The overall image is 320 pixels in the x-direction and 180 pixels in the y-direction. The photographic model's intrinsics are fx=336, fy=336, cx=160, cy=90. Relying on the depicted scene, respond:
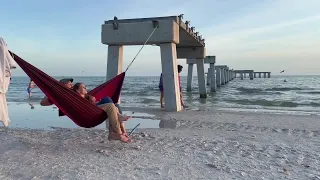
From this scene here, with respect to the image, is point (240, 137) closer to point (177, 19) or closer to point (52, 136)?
point (52, 136)

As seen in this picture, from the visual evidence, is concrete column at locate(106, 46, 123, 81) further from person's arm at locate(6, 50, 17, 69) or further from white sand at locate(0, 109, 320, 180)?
person's arm at locate(6, 50, 17, 69)

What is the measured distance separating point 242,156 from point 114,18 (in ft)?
18.8

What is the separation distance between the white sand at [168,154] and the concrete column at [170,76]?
2544mm

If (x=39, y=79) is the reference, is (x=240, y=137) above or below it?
below

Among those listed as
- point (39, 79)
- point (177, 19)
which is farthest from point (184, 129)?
point (177, 19)

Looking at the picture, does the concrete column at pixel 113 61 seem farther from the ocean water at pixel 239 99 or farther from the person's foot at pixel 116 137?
the person's foot at pixel 116 137

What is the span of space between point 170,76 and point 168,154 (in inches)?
182

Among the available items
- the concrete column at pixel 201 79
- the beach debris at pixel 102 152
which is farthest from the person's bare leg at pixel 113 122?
the concrete column at pixel 201 79

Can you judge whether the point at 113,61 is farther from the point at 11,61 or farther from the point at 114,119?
the point at 11,61

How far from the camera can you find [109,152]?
391 cm

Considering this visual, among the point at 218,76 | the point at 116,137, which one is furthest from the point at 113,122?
the point at 218,76

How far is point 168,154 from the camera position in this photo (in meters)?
3.80

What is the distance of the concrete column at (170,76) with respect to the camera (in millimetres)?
8241

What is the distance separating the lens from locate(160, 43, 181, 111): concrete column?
27.0 ft
